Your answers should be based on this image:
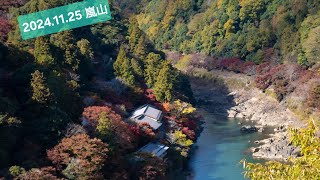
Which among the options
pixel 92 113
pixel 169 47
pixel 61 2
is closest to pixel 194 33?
pixel 169 47

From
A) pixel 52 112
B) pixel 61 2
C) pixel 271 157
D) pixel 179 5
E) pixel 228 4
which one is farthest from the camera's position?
pixel 179 5

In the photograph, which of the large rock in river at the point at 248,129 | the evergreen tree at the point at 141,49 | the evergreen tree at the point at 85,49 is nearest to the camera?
the evergreen tree at the point at 85,49

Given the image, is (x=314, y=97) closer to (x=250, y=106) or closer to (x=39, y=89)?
(x=250, y=106)

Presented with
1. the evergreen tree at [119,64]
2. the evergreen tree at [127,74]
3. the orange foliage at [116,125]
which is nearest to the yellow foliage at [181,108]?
the evergreen tree at [127,74]

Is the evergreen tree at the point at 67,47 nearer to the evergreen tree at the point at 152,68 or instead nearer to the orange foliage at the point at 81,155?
the evergreen tree at the point at 152,68

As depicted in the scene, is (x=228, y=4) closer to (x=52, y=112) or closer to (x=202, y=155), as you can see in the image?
(x=202, y=155)

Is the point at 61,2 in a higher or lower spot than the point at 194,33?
higher

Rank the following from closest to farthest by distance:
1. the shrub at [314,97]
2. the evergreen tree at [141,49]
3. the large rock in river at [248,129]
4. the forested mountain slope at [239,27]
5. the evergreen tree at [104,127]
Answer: the evergreen tree at [104,127]
the shrub at [314,97]
the large rock in river at [248,129]
the evergreen tree at [141,49]
the forested mountain slope at [239,27]
